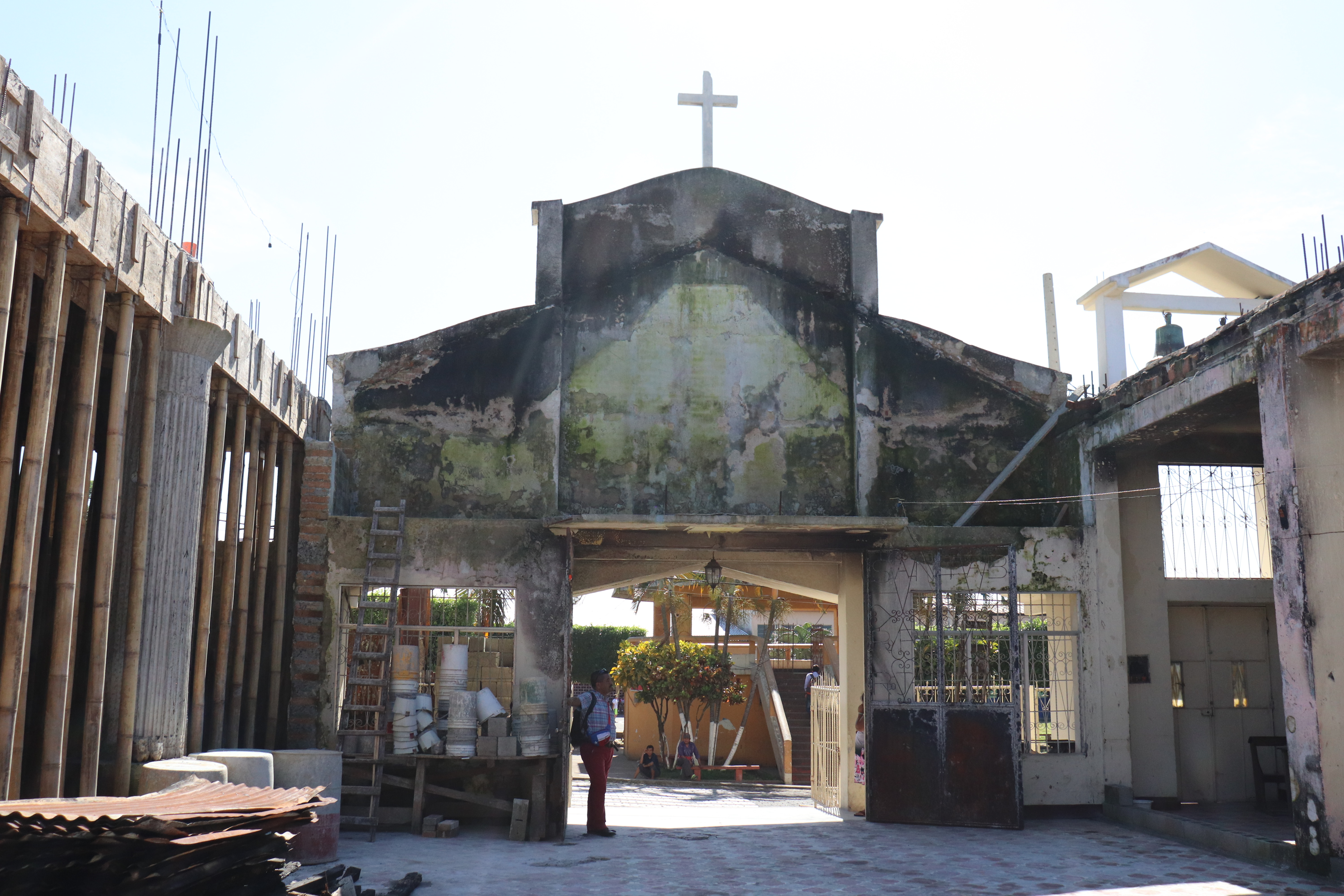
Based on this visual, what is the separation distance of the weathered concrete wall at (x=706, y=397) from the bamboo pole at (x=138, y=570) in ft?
16.8

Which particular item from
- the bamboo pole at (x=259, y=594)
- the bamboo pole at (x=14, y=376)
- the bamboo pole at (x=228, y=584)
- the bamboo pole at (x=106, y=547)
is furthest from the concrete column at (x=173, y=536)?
the bamboo pole at (x=259, y=594)

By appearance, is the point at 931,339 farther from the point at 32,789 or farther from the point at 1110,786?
the point at 32,789

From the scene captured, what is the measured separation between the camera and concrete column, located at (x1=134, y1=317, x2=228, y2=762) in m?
8.38

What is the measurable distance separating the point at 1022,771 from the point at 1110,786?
0.97 m

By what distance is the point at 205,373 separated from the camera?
29.2 ft

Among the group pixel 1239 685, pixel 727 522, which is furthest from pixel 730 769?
pixel 727 522

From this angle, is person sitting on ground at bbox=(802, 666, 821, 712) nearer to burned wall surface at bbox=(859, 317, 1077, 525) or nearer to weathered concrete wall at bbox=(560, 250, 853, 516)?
burned wall surface at bbox=(859, 317, 1077, 525)

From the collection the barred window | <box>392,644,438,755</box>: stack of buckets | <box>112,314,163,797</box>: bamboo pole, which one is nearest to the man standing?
<box>392,644,438,755</box>: stack of buckets

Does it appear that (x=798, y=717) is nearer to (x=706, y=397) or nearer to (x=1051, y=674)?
(x=1051, y=674)

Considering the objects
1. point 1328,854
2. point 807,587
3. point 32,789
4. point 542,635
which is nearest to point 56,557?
point 32,789

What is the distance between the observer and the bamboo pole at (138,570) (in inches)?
315

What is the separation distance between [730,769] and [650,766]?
1738 mm

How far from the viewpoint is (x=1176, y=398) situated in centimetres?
1131

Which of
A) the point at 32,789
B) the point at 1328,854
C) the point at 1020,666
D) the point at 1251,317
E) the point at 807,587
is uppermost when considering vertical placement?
the point at 1251,317
